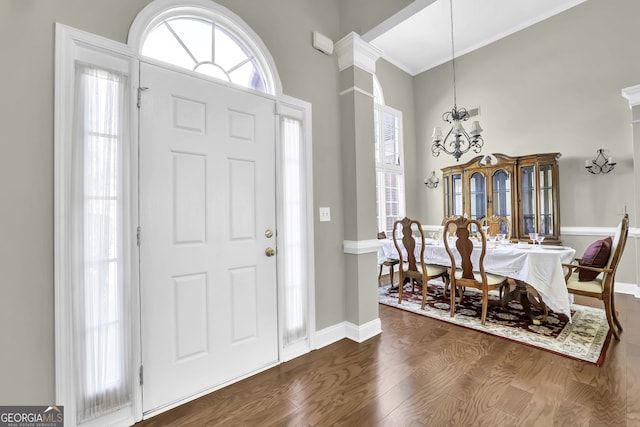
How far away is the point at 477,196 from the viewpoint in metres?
5.40

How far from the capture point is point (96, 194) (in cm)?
160

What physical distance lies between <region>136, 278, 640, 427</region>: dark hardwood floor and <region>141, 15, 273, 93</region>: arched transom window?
2.27 metres

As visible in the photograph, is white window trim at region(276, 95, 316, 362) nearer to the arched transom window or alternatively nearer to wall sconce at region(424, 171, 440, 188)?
the arched transom window

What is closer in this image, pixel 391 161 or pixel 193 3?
pixel 193 3

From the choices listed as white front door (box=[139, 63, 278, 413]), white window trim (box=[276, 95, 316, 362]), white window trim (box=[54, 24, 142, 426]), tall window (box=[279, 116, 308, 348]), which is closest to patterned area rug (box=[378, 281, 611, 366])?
white window trim (box=[276, 95, 316, 362])

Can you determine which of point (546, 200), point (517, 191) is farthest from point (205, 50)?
point (546, 200)

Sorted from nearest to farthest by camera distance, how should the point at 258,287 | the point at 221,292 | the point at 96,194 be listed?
1. the point at 96,194
2. the point at 221,292
3. the point at 258,287

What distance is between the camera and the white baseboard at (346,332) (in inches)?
104

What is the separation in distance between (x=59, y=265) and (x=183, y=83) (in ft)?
4.23

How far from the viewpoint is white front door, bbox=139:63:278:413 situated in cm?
178

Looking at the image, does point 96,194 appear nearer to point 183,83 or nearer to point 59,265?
point 59,265

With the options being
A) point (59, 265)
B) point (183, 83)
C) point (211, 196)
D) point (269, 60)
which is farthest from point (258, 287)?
point (269, 60)

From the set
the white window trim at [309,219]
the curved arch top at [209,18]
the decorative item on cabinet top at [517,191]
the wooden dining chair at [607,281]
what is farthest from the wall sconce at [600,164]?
the curved arch top at [209,18]

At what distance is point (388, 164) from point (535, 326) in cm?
401
